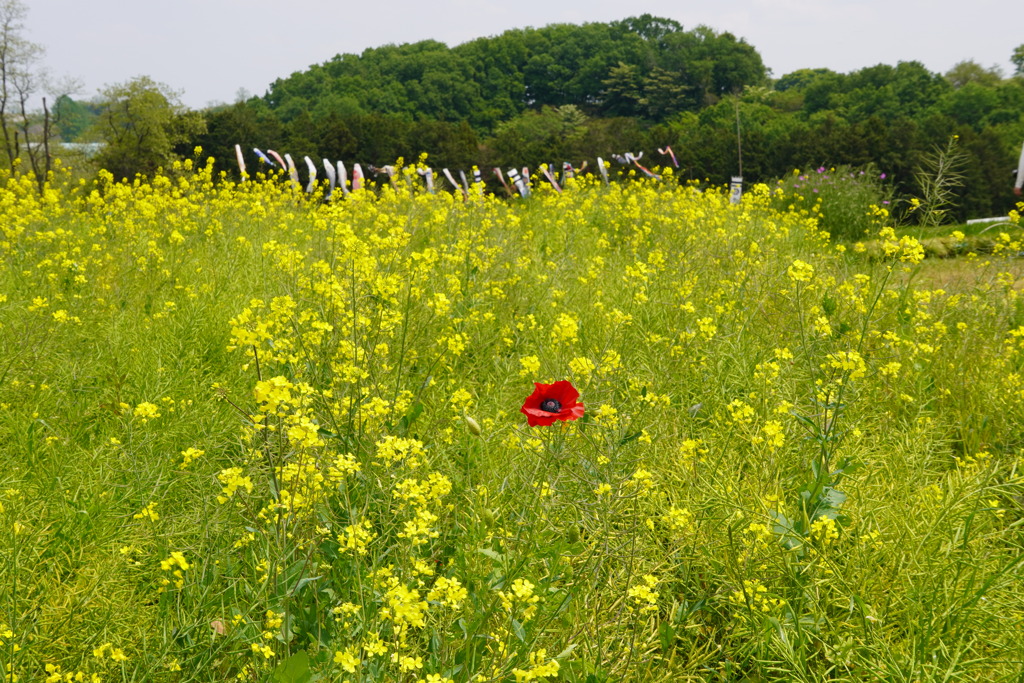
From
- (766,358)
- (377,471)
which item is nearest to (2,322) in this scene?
(377,471)

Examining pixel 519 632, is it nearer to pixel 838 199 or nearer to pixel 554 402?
pixel 554 402

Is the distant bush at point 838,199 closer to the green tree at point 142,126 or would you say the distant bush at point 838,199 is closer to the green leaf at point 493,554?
the green leaf at point 493,554

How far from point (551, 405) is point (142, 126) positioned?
2700 cm

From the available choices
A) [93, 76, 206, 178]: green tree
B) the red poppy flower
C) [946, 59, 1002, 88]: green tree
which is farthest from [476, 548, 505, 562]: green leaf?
[946, 59, 1002, 88]: green tree

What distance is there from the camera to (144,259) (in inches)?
181

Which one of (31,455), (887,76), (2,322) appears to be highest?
(887,76)

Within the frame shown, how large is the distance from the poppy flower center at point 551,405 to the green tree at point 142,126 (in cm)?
2478

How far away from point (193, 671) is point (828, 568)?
1616 millimetres

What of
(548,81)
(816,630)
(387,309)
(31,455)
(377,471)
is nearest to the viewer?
(816,630)

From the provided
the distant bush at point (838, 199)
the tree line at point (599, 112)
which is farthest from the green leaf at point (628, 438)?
the tree line at point (599, 112)

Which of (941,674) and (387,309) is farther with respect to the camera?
(387,309)

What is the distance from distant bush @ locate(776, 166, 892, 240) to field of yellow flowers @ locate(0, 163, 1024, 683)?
20.2ft

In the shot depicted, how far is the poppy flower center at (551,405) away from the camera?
162 centimetres

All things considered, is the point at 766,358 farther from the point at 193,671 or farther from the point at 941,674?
the point at 193,671
